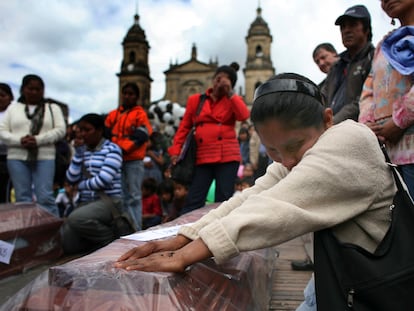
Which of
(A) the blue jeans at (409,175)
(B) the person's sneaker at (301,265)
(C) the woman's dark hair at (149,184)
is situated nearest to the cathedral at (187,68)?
(C) the woman's dark hair at (149,184)

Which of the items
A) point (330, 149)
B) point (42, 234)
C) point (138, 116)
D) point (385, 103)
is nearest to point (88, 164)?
point (42, 234)

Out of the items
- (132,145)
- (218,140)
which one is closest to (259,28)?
(132,145)

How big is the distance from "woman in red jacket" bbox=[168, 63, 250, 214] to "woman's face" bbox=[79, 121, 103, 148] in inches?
29.4

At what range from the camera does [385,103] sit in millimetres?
2076

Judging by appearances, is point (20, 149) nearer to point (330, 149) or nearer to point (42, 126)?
point (42, 126)

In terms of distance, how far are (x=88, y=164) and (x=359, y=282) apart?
10.1 ft

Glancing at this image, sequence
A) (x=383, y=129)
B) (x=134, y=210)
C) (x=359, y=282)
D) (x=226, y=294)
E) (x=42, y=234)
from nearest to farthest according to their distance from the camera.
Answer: (x=359, y=282) < (x=226, y=294) < (x=383, y=129) < (x=42, y=234) < (x=134, y=210)

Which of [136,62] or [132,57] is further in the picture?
[132,57]

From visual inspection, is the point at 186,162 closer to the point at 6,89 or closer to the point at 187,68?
the point at 6,89

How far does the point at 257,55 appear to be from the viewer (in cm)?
4053

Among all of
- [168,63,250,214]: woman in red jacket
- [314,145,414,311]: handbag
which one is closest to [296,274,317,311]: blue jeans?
[314,145,414,311]: handbag

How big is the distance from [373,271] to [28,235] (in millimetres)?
2852

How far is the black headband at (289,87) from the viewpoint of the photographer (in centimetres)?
120

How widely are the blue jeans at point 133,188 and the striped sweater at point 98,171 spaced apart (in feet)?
2.01
